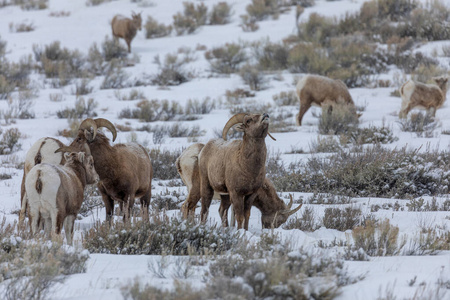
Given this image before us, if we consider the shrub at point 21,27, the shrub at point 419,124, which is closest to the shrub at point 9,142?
the shrub at point 419,124

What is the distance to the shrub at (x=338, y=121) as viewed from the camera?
13500 mm

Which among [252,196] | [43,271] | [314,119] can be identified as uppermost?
[43,271]

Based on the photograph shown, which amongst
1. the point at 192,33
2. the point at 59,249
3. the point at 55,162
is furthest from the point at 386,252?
the point at 192,33

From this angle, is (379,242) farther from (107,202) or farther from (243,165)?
(107,202)

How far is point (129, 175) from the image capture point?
7.28 metres

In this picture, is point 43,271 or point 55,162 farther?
point 55,162

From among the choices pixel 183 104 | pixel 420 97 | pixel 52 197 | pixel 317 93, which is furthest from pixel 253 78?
pixel 52 197

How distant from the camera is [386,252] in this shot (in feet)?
17.1

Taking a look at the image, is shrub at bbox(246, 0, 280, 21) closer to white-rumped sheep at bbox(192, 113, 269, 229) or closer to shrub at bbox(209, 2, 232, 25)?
shrub at bbox(209, 2, 232, 25)

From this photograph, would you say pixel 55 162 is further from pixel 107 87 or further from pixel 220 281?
pixel 107 87

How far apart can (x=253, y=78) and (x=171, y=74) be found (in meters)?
2.79

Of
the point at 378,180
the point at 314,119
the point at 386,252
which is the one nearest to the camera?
the point at 386,252

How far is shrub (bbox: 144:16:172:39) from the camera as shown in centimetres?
2488

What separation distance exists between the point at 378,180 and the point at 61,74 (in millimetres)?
12436
